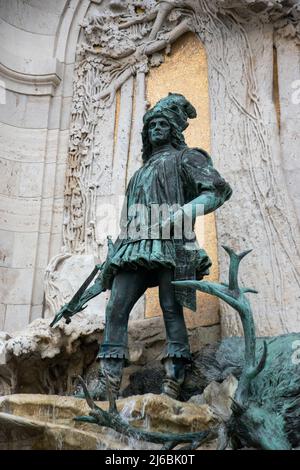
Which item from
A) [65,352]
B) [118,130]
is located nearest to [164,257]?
[65,352]

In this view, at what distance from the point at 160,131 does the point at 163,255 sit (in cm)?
102

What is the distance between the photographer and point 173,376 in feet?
13.8

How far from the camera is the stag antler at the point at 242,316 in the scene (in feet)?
11.6

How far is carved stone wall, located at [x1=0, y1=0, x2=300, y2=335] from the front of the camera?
5637mm

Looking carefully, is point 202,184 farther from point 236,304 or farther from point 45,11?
point 45,11

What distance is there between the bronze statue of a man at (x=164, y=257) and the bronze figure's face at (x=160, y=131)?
125 mm

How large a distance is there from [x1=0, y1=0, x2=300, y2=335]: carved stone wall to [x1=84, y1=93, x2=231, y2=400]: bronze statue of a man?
1056 mm

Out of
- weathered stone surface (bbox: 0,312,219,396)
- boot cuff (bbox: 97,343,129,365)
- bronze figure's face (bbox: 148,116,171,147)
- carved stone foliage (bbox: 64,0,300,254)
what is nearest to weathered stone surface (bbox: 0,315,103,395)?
weathered stone surface (bbox: 0,312,219,396)

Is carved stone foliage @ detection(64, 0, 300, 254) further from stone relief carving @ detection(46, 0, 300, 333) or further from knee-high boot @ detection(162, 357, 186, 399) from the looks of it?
knee-high boot @ detection(162, 357, 186, 399)

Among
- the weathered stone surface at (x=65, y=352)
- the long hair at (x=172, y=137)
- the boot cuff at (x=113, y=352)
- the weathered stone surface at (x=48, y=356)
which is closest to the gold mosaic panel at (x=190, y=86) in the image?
the weathered stone surface at (x=65, y=352)

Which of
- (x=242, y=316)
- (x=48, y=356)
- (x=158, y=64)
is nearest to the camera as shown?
(x=242, y=316)

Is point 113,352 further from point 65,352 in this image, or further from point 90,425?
point 65,352

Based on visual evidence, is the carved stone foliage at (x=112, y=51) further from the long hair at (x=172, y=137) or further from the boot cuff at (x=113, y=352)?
the boot cuff at (x=113, y=352)

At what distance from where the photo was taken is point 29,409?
388 centimetres
